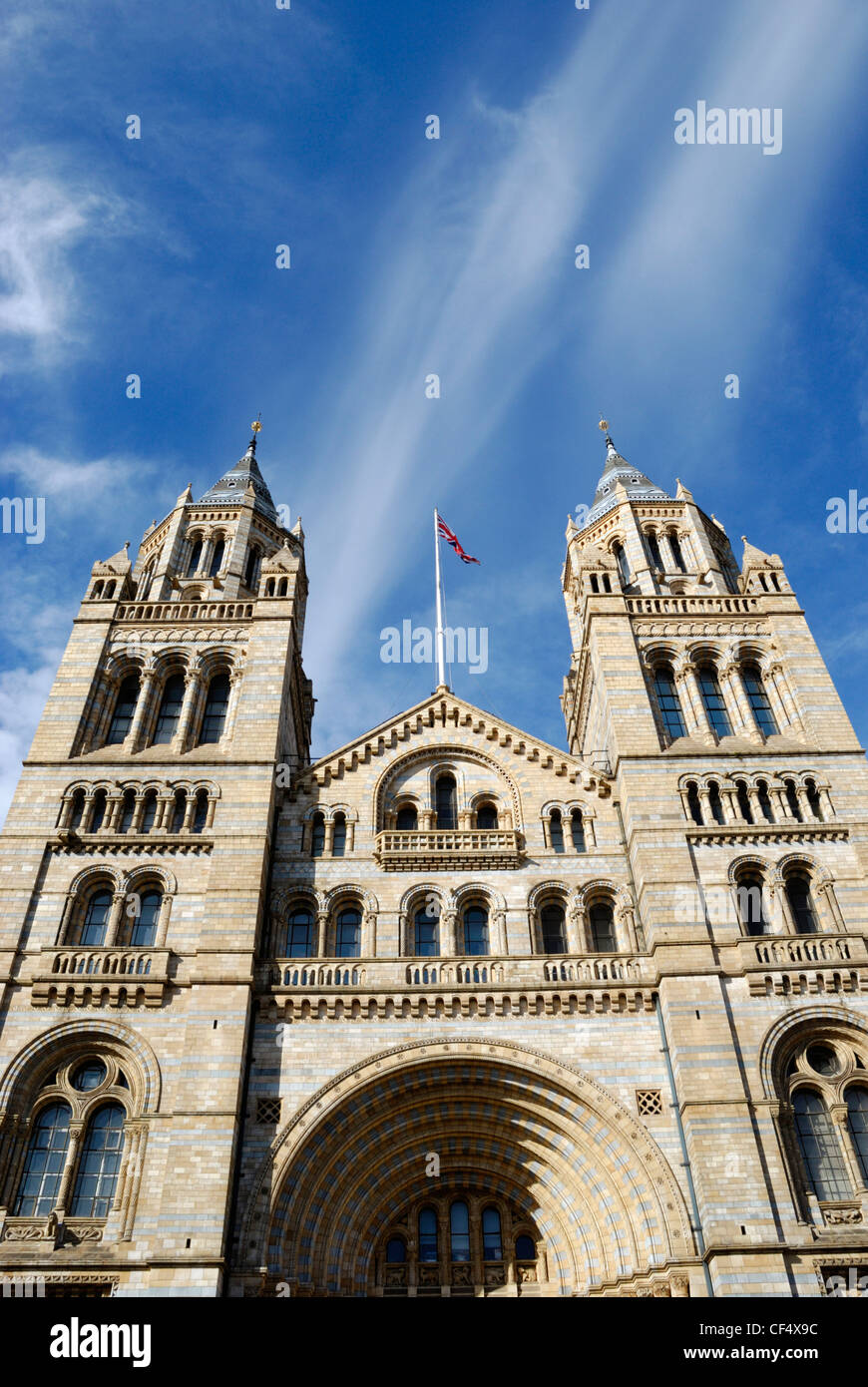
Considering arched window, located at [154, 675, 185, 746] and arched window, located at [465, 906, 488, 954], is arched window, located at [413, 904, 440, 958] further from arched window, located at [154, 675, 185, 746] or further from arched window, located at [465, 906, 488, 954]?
arched window, located at [154, 675, 185, 746]

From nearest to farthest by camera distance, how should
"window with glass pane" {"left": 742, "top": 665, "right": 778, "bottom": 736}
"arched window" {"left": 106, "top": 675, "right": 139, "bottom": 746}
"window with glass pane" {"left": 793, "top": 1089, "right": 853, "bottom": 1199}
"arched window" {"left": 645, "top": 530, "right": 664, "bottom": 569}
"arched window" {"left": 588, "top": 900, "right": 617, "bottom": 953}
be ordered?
"window with glass pane" {"left": 793, "top": 1089, "right": 853, "bottom": 1199}
"arched window" {"left": 588, "top": 900, "right": 617, "bottom": 953}
"arched window" {"left": 106, "top": 675, "right": 139, "bottom": 746}
"window with glass pane" {"left": 742, "top": 665, "right": 778, "bottom": 736}
"arched window" {"left": 645, "top": 530, "right": 664, "bottom": 569}

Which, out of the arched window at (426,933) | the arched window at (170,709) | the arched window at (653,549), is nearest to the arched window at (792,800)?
the arched window at (426,933)

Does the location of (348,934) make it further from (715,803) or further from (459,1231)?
(715,803)

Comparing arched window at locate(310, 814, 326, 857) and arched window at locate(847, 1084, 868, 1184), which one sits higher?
arched window at locate(310, 814, 326, 857)

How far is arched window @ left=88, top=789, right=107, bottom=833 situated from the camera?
28.1 metres

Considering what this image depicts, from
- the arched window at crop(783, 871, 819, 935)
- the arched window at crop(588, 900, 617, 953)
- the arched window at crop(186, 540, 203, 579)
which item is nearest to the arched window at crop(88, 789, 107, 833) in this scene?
the arched window at crop(186, 540, 203, 579)

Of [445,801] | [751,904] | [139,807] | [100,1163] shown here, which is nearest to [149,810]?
[139,807]

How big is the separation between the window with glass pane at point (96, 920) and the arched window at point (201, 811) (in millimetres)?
2864

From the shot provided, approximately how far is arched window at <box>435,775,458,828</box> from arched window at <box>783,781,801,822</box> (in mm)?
9266

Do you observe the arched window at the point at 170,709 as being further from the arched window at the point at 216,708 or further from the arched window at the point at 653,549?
the arched window at the point at 653,549

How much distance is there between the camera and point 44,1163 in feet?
74.3

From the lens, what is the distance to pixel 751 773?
2908 cm
